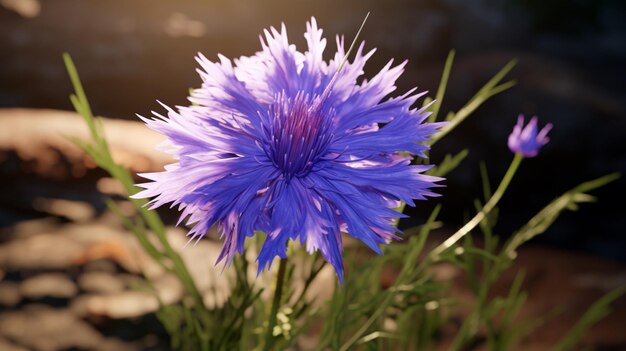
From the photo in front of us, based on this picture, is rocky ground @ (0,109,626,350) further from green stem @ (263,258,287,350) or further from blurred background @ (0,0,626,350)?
green stem @ (263,258,287,350)

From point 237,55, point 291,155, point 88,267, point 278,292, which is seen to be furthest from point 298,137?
point 237,55

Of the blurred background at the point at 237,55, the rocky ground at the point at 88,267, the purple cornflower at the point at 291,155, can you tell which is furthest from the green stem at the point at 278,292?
the blurred background at the point at 237,55

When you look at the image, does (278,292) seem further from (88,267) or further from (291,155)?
(88,267)

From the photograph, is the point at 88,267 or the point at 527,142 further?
the point at 88,267

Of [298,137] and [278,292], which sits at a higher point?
[298,137]

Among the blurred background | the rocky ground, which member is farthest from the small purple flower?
the blurred background

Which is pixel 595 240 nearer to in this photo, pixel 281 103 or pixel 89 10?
pixel 281 103
